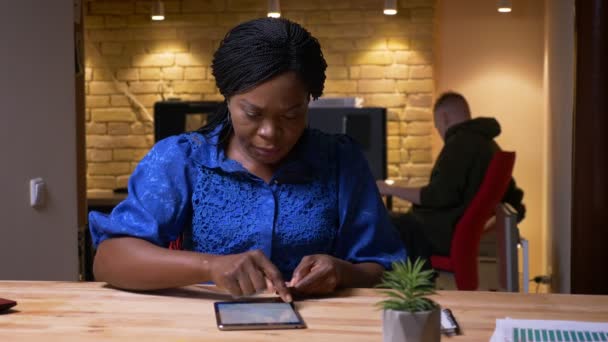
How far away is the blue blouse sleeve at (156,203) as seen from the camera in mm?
1800

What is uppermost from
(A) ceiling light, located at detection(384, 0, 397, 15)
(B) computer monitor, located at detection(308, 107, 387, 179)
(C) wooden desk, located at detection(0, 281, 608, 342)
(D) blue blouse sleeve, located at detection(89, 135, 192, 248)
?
(A) ceiling light, located at detection(384, 0, 397, 15)

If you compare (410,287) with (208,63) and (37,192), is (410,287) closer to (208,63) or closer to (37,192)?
(37,192)

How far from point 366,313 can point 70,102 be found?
5.31ft

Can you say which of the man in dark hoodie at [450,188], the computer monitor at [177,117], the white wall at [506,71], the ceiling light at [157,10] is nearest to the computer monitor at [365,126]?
the man in dark hoodie at [450,188]

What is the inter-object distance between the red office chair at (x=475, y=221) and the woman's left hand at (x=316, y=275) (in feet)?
8.74

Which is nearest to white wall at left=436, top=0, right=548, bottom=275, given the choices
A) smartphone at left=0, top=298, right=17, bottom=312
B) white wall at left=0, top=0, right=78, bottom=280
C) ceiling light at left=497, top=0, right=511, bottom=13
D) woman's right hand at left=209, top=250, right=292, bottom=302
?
ceiling light at left=497, top=0, right=511, bottom=13

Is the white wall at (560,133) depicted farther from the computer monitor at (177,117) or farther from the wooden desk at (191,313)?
the wooden desk at (191,313)

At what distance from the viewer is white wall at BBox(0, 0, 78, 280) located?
2.54m

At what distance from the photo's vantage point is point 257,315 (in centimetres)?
151

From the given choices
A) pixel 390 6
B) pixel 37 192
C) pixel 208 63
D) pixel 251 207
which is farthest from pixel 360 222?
pixel 208 63

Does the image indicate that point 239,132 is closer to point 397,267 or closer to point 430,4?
point 397,267

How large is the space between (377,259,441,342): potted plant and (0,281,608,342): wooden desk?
20 centimetres

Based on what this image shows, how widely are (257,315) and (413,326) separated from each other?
38 centimetres

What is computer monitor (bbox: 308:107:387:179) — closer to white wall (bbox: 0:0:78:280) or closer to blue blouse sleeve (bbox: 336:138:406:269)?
white wall (bbox: 0:0:78:280)
